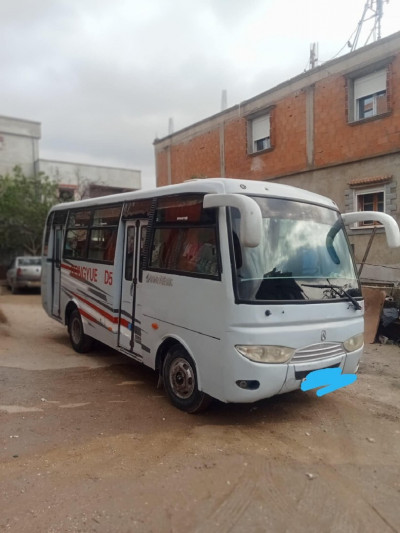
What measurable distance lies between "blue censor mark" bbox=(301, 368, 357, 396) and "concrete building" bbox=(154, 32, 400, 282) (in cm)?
738

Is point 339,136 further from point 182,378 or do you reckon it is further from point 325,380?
point 182,378

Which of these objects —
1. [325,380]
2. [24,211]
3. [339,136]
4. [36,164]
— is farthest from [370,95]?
[36,164]

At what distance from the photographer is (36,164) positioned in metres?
25.6

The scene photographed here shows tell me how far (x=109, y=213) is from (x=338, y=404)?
410 centimetres

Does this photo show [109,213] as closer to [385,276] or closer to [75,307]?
[75,307]

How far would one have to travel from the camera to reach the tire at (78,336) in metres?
7.26

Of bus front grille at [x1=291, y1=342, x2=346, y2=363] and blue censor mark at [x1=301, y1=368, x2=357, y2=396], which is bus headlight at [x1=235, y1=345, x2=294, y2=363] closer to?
bus front grille at [x1=291, y1=342, x2=346, y2=363]

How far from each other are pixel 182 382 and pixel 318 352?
150cm

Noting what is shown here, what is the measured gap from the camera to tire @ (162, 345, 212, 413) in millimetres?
4473

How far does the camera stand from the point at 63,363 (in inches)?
266

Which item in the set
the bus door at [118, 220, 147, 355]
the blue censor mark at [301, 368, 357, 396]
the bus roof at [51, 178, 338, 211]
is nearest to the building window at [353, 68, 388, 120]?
the bus roof at [51, 178, 338, 211]

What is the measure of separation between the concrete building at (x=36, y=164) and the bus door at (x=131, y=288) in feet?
66.3

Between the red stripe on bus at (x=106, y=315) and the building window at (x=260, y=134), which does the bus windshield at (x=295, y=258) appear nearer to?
the red stripe on bus at (x=106, y=315)

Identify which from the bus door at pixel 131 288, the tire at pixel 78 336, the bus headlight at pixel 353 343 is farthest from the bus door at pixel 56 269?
the bus headlight at pixel 353 343
